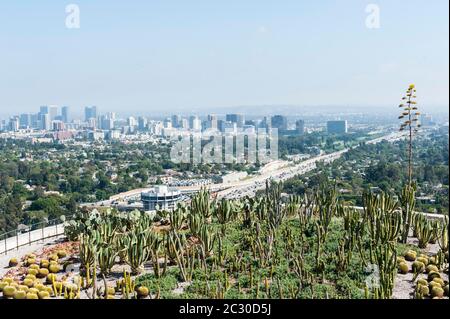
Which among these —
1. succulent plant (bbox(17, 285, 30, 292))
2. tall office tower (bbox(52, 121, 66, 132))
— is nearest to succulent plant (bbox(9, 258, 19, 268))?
succulent plant (bbox(17, 285, 30, 292))

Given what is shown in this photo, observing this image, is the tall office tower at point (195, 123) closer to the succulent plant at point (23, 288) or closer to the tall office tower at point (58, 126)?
→ the tall office tower at point (58, 126)

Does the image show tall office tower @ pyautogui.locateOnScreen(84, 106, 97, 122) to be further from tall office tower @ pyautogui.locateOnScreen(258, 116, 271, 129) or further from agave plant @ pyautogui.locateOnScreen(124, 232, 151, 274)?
agave plant @ pyautogui.locateOnScreen(124, 232, 151, 274)

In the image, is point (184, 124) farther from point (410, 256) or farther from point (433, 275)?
point (433, 275)
